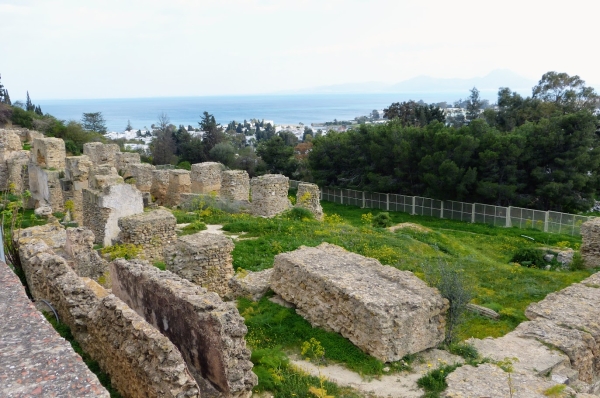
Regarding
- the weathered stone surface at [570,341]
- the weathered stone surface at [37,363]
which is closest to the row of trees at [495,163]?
the weathered stone surface at [570,341]

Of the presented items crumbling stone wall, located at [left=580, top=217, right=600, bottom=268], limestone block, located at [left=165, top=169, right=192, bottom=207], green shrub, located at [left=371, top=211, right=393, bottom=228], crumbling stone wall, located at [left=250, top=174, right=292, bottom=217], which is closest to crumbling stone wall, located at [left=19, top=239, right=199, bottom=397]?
crumbling stone wall, located at [left=250, top=174, right=292, bottom=217]

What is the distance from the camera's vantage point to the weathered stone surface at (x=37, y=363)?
326 centimetres

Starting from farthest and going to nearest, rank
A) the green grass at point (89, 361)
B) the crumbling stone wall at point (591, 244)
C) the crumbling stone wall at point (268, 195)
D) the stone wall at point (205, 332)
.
A: the crumbling stone wall at point (268, 195) → the crumbling stone wall at point (591, 244) → the stone wall at point (205, 332) → the green grass at point (89, 361)

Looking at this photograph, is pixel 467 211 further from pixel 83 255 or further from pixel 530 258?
pixel 83 255

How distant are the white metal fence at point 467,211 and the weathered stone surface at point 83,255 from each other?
18011 millimetres

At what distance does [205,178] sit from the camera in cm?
2386

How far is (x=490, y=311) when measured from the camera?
10.8 meters

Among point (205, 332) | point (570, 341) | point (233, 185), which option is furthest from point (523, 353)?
point (233, 185)

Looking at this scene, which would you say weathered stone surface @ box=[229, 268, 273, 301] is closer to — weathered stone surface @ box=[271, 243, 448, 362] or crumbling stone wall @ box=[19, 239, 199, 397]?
weathered stone surface @ box=[271, 243, 448, 362]

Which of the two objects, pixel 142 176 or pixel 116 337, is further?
pixel 142 176

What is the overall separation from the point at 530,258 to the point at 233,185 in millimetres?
12563

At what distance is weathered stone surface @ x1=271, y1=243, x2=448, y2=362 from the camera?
8.28m

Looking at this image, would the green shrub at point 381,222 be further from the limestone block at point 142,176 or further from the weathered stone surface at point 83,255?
the weathered stone surface at point 83,255

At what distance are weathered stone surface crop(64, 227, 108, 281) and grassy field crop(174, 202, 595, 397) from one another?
3.31m
